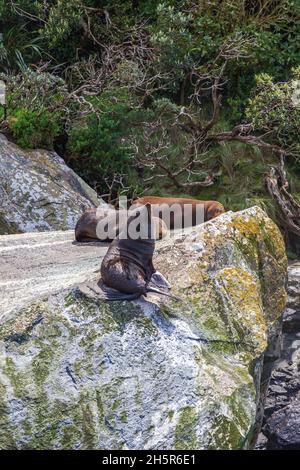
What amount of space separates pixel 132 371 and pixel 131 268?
0.86 metres

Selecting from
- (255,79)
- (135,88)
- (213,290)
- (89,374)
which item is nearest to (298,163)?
(255,79)

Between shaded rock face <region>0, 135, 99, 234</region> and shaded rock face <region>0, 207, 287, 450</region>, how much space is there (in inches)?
224

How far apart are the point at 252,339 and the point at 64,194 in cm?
648

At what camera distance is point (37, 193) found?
41.6 ft

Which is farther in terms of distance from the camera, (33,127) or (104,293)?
(33,127)

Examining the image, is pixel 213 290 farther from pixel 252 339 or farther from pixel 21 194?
pixel 21 194

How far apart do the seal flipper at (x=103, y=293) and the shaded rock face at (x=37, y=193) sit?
5.88 metres

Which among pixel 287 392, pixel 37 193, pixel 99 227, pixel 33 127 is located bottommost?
pixel 287 392

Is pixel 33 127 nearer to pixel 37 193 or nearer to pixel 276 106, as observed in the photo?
pixel 37 193

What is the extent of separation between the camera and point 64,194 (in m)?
12.8

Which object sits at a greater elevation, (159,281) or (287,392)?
(159,281)

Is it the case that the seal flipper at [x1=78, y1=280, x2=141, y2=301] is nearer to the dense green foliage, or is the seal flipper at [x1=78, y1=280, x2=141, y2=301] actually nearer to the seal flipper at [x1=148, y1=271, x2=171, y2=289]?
the seal flipper at [x1=148, y1=271, x2=171, y2=289]

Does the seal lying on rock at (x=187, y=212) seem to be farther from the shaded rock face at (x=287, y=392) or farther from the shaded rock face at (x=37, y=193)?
the shaded rock face at (x=287, y=392)

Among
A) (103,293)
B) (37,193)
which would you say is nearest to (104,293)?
(103,293)
